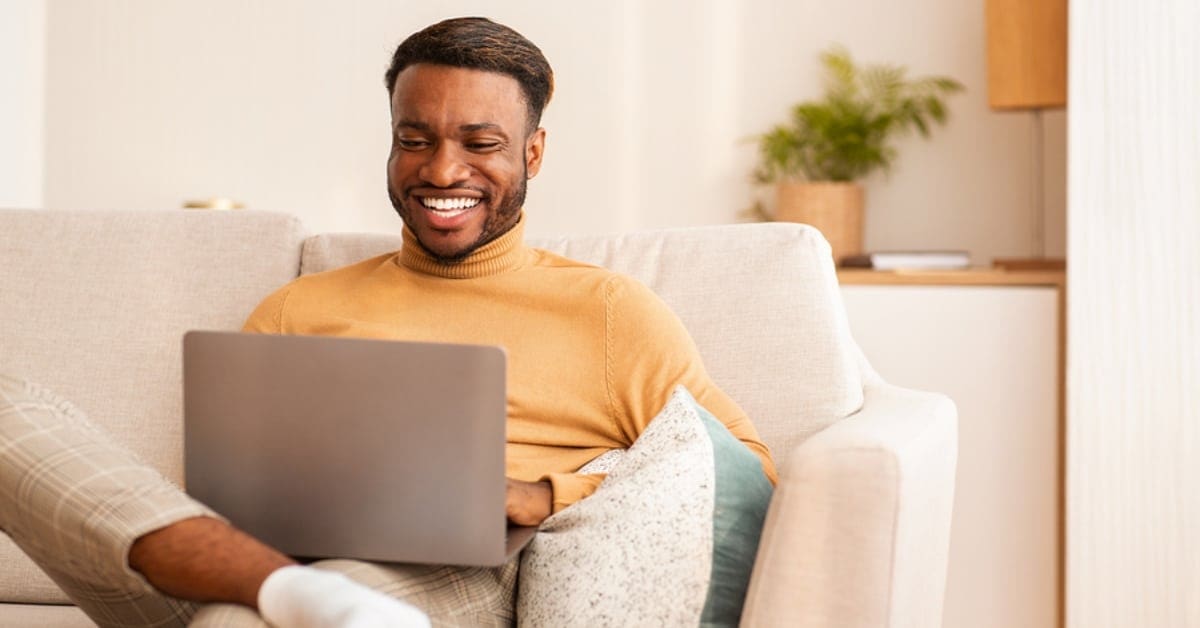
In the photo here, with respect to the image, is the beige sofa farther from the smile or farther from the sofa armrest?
the smile

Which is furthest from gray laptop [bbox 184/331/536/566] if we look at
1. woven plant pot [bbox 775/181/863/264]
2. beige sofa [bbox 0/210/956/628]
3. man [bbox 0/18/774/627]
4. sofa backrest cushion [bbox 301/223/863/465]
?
woven plant pot [bbox 775/181/863/264]

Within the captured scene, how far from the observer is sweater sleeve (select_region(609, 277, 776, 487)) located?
159cm

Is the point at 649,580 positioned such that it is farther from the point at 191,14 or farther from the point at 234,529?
the point at 191,14

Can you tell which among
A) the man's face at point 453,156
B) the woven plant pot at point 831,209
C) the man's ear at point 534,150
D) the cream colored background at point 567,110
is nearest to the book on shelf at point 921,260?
the woven plant pot at point 831,209

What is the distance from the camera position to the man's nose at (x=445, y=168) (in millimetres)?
1698

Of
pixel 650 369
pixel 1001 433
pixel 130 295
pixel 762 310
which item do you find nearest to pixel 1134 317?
pixel 1001 433

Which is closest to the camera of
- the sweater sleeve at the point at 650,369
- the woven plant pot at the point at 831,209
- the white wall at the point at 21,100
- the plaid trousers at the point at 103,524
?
the plaid trousers at the point at 103,524

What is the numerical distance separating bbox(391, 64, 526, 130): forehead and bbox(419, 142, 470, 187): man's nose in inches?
1.5

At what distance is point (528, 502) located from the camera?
1425mm

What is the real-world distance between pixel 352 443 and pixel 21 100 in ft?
8.85

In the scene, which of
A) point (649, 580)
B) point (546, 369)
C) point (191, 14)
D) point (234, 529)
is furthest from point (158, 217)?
point (191, 14)

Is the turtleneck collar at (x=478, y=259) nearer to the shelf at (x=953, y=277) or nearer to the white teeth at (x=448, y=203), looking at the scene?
the white teeth at (x=448, y=203)

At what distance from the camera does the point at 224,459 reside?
132 cm

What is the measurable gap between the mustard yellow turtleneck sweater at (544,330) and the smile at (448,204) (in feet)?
0.21
